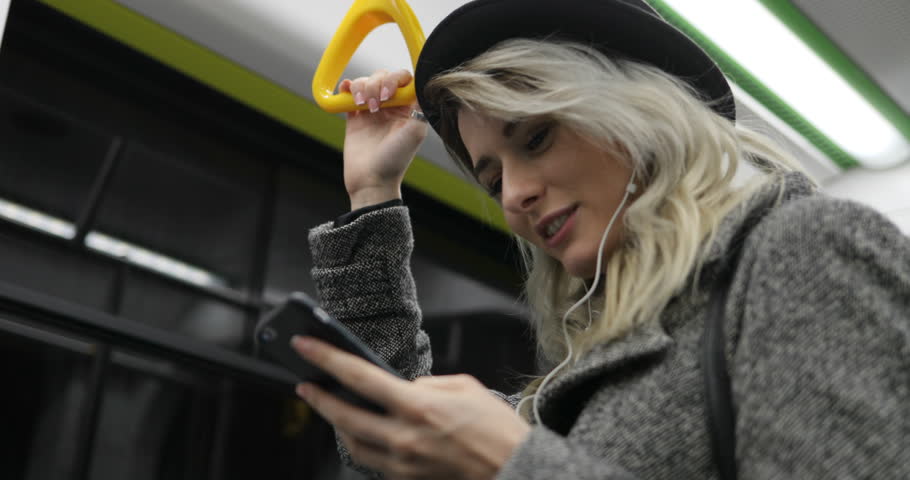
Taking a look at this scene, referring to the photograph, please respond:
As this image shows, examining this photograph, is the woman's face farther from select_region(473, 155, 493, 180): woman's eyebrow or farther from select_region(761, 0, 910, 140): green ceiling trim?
select_region(761, 0, 910, 140): green ceiling trim

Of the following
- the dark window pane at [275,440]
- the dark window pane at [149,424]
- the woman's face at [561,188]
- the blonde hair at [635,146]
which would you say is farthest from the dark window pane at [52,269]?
the woman's face at [561,188]

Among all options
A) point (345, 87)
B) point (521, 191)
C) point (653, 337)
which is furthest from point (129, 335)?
point (653, 337)

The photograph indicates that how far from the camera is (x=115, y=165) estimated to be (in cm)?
214

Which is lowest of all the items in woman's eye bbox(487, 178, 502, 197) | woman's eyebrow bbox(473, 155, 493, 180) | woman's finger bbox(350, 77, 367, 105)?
woman's eye bbox(487, 178, 502, 197)

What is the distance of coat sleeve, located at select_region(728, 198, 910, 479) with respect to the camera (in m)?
0.66

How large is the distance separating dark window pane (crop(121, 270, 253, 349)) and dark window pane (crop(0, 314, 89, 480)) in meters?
0.22

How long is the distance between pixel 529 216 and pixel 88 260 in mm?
1312

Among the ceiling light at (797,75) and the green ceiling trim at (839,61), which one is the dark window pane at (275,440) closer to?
the ceiling light at (797,75)

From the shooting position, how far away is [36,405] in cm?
182

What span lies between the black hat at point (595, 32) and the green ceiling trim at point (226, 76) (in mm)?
556

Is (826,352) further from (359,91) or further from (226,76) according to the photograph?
(226,76)

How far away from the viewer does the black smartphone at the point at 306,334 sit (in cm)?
70

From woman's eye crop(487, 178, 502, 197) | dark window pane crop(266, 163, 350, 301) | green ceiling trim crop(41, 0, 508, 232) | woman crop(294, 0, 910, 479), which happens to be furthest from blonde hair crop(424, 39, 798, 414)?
dark window pane crop(266, 163, 350, 301)

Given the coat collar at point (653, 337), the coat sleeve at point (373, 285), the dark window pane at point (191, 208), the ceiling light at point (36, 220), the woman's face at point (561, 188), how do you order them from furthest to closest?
the dark window pane at point (191, 208) < the ceiling light at point (36, 220) < the coat sleeve at point (373, 285) < the woman's face at point (561, 188) < the coat collar at point (653, 337)
